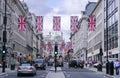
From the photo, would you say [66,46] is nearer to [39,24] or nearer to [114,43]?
[114,43]

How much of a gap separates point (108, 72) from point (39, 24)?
1346 centimetres

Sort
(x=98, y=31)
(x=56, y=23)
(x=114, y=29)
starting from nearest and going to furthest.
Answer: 1. (x=56, y=23)
2. (x=114, y=29)
3. (x=98, y=31)

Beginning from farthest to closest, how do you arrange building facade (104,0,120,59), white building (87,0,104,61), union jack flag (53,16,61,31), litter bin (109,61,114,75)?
white building (87,0,104,61) → building facade (104,0,120,59) → union jack flag (53,16,61,31) → litter bin (109,61,114,75)

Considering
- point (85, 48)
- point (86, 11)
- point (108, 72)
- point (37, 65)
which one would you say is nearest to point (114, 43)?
point (37, 65)

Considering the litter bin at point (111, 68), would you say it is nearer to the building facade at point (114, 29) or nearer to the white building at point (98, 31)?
the building facade at point (114, 29)

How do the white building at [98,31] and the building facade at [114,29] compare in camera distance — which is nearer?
the building facade at [114,29]

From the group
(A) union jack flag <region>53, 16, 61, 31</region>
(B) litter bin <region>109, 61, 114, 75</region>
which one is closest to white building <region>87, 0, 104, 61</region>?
(A) union jack flag <region>53, 16, 61, 31</region>

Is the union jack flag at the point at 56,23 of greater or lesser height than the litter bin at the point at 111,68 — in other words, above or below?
above

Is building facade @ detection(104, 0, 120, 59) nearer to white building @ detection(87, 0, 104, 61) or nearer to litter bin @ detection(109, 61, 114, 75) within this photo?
white building @ detection(87, 0, 104, 61)

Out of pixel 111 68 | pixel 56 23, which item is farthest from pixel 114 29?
pixel 111 68

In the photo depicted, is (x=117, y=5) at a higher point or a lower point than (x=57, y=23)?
higher

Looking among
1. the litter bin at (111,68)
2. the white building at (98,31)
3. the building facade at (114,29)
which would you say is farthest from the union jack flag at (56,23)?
the white building at (98,31)

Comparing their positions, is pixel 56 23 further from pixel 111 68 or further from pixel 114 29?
pixel 114 29

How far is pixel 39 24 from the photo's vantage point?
51.5 metres
